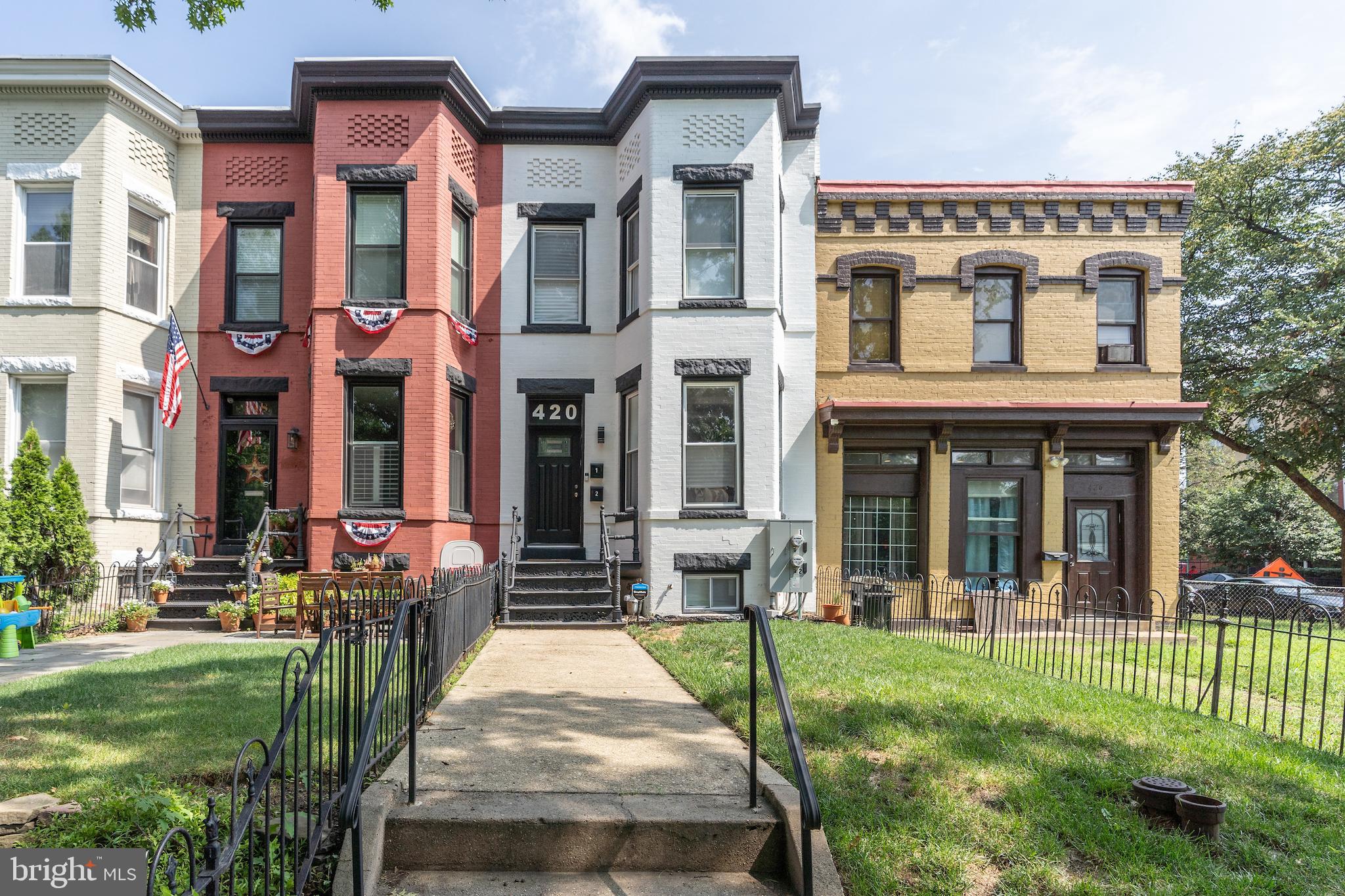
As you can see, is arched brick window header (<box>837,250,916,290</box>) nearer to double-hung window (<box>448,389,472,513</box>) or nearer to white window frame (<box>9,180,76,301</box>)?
double-hung window (<box>448,389,472,513</box>)

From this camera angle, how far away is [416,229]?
13.6 meters

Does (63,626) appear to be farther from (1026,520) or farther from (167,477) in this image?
(1026,520)

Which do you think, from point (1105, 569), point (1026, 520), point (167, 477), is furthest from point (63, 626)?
point (1105, 569)

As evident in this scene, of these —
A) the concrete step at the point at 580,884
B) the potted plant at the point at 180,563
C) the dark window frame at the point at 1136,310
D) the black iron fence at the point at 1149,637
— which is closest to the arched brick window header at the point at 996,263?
the dark window frame at the point at 1136,310

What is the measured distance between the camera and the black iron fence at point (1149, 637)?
7168 mm

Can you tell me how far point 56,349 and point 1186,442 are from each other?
24.7 meters

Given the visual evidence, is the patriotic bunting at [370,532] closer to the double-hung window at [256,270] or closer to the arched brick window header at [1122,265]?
the double-hung window at [256,270]

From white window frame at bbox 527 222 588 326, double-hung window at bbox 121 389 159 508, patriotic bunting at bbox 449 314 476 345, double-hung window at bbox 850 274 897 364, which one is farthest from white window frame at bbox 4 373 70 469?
double-hung window at bbox 850 274 897 364

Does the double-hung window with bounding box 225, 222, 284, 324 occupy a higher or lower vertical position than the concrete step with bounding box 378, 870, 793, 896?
higher

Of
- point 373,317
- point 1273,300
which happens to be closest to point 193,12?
point 373,317

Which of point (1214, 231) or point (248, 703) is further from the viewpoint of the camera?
point (1214, 231)

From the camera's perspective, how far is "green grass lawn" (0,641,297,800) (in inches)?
190

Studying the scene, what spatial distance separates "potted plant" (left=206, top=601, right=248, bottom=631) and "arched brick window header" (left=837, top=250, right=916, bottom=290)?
11364 mm

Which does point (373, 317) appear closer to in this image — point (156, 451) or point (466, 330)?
point (466, 330)
